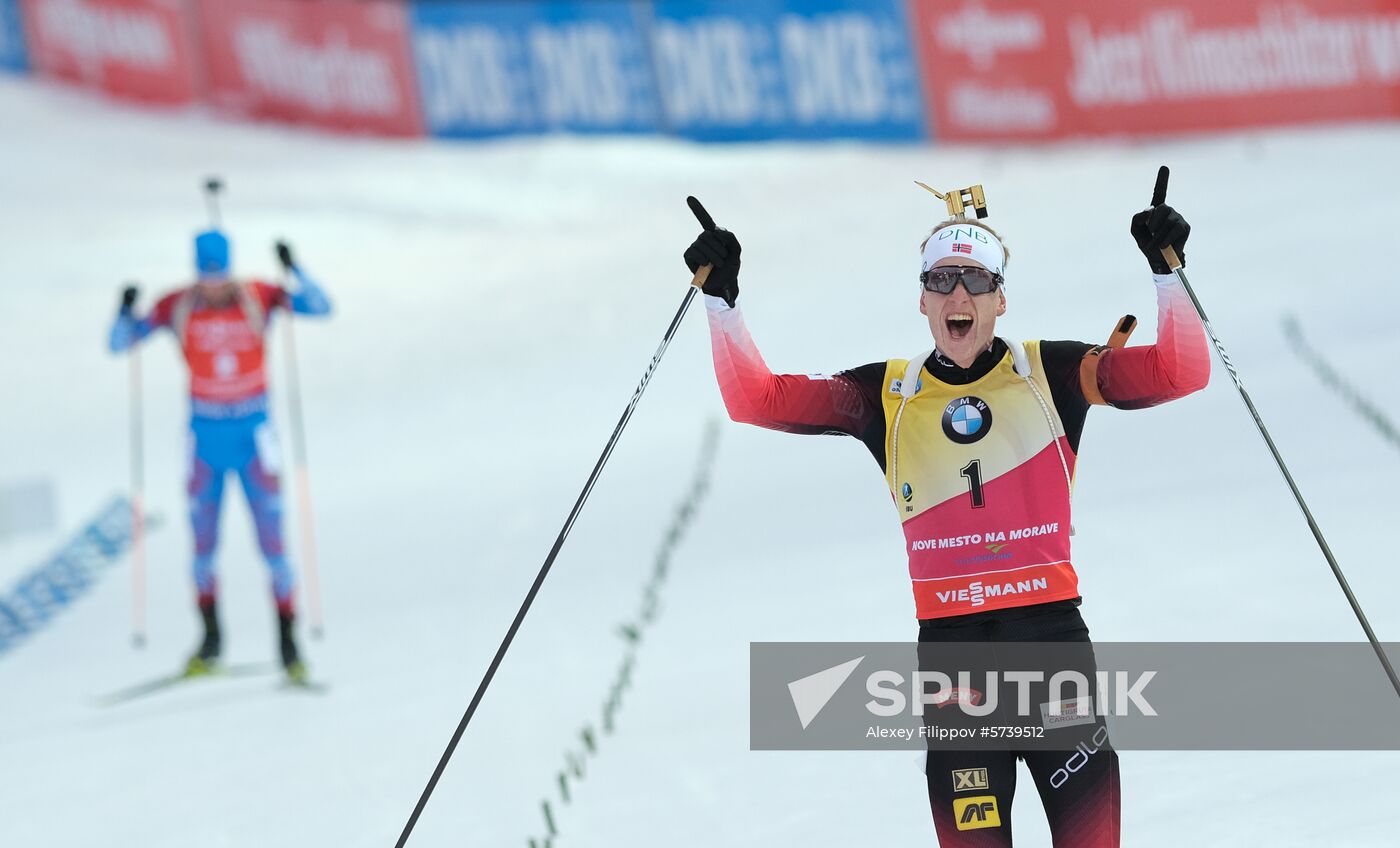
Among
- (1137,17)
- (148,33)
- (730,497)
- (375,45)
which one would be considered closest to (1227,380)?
(730,497)

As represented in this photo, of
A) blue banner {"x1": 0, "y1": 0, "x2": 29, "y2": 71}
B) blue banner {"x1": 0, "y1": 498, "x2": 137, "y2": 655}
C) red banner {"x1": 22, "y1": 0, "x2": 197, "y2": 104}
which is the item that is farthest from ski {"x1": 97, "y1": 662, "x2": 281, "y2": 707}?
blue banner {"x1": 0, "y1": 0, "x2": 29, "y2": 71}

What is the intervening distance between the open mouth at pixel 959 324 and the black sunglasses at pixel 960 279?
0.05 metres

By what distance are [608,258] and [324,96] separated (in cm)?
697

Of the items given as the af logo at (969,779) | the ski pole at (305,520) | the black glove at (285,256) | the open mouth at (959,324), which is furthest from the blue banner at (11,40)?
the af logo at (969,779)

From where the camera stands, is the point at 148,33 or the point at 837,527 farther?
the point at 148,33

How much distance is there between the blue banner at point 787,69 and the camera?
2145 cm

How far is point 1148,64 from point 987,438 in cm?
1656

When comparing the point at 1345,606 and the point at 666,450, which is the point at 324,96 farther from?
the point at 1345,606

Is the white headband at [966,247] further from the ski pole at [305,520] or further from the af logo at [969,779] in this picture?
the ski pole at [305,520]

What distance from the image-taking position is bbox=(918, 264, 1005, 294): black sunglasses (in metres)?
4.09

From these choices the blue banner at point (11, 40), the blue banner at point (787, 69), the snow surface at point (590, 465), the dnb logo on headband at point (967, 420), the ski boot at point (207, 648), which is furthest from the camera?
the blue banner at point (11, 40)

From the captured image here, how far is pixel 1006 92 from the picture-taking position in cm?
2066

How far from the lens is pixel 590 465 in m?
12.6
